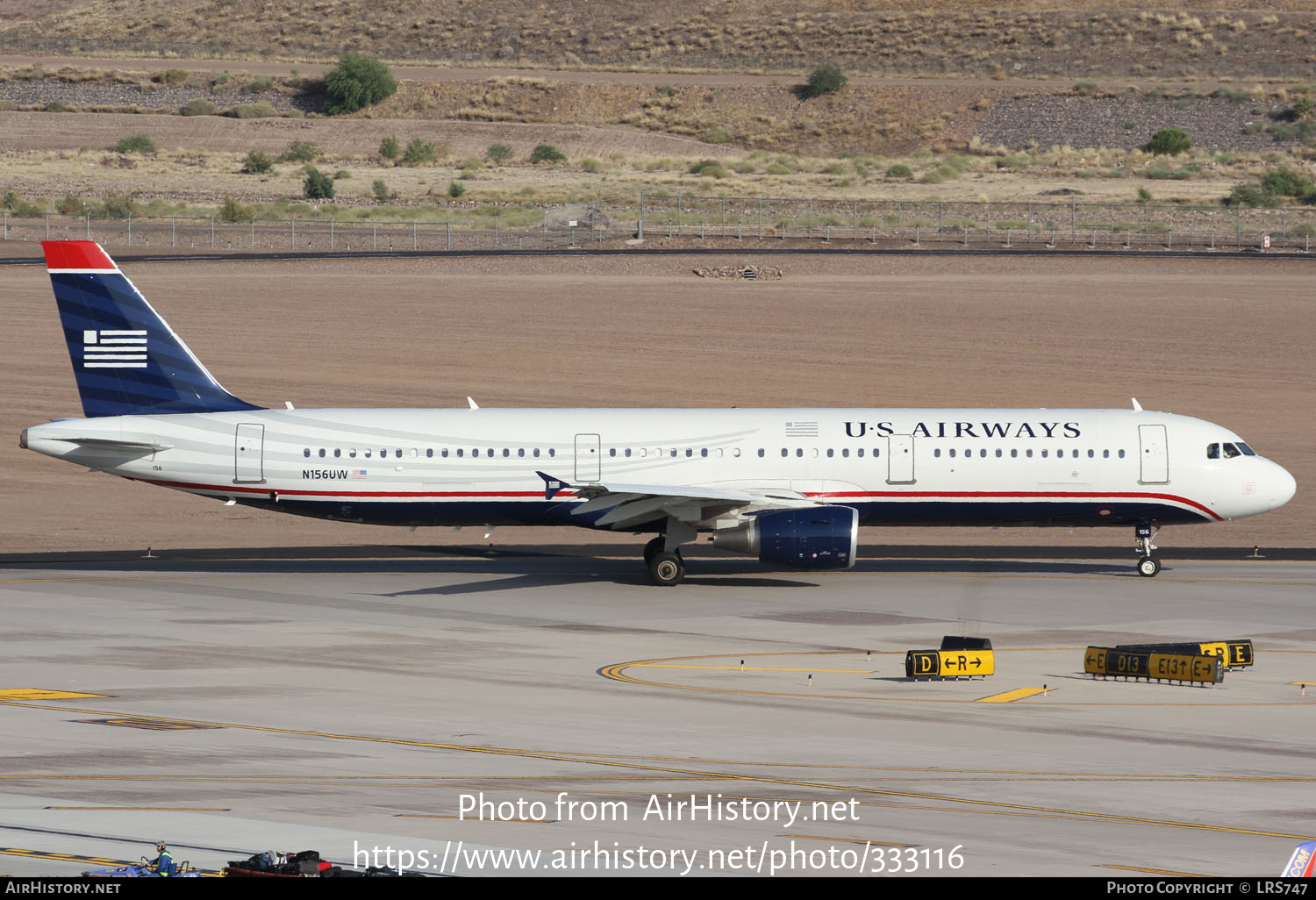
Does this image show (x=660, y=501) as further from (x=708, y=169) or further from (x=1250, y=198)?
(x=708, y=169)

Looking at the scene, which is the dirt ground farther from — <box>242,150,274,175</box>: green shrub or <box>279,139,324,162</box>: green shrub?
<box>279,139,324,162</box>: green shrub

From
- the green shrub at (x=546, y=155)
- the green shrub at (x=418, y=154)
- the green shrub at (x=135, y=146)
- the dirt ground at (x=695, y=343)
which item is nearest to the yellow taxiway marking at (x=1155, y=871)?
the dirt ground at (x=695, y=343)

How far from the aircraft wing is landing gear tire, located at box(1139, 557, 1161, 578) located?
29.3 ft

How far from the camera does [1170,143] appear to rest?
133 metres

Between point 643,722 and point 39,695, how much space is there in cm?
1067

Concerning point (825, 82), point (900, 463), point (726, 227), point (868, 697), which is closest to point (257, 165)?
point (726, 227)

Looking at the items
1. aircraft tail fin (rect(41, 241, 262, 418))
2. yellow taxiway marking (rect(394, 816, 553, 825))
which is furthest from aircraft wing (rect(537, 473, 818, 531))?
yellow taxiway marking (rect(394, 816, 553, 825))

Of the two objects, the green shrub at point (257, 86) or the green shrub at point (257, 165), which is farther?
the green shrub at point (257, 86)

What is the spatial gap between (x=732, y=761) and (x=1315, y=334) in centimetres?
5738

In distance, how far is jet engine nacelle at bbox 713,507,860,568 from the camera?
3972cm

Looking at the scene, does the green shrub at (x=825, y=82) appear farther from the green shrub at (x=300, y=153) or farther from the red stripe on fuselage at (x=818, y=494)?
the red stripe on fuselage at (x=818, y=494)

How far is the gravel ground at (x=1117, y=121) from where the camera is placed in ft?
456

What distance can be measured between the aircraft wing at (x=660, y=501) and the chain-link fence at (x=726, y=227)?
160ft

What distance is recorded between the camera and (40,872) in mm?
16938
